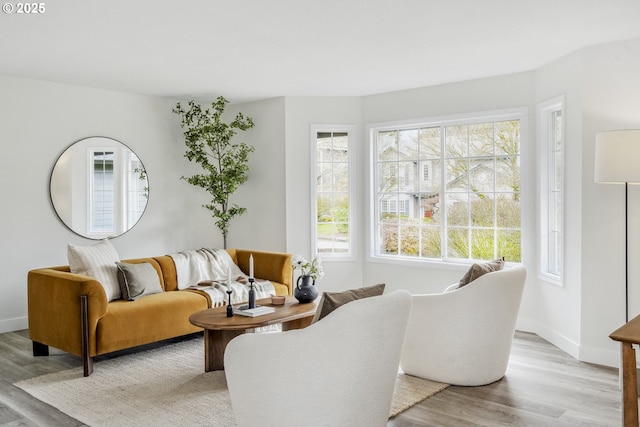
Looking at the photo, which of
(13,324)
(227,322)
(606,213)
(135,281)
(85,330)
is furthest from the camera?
(13,324)

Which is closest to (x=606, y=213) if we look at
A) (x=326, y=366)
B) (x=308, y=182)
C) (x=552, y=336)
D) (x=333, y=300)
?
(x=552, y=336)

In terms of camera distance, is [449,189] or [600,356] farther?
[449,189]

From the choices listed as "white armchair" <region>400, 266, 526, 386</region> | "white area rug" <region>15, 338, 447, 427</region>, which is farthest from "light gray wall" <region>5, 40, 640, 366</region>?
"white area rug" <region>15, 338, 447, 427</region>

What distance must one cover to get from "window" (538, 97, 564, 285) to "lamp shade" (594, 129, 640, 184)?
1.02m

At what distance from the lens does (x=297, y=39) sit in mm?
4074

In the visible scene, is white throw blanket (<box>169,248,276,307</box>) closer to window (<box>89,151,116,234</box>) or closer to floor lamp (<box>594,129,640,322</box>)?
window (<box>89,151,116,234</box>)

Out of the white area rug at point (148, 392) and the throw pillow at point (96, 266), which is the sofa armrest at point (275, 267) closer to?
the white area rug at point (148, 392)

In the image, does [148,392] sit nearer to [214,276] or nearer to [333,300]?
[333,300]

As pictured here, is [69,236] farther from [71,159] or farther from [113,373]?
[113,373]

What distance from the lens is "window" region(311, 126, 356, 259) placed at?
21.1ft

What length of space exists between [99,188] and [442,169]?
3590 mm

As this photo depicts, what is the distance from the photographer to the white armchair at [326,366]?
8.13 feet

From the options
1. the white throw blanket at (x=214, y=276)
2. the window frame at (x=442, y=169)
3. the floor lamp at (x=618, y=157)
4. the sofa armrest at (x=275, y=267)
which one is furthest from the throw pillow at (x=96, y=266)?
the floor lamp at (x=618, y=157)

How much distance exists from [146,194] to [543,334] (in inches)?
172
